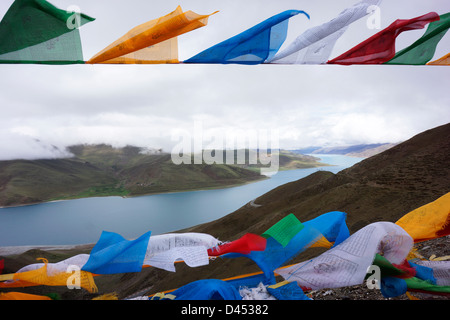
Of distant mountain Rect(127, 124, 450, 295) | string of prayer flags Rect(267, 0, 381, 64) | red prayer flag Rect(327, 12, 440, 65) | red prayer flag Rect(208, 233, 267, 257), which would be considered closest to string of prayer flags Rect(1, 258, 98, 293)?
red prayer flag Rect(208, 233, 267, 257)

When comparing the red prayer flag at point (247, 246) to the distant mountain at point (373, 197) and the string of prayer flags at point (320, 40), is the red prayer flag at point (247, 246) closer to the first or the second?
the string of prayer flags at point (320, 40)

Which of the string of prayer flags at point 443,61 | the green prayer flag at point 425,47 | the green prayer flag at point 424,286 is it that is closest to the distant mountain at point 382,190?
the string of prayer flags at point 443,61

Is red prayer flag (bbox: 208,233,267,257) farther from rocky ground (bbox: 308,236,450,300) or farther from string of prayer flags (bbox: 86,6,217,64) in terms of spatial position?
string of prayer flags (bbox: 86,6,217,64)

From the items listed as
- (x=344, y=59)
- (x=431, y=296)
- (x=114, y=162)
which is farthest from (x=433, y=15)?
(x=114, y=162)

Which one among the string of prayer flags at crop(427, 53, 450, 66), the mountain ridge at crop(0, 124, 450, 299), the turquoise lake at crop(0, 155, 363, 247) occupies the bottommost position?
the turquoise lake at crop(0, 155, 363, 247)

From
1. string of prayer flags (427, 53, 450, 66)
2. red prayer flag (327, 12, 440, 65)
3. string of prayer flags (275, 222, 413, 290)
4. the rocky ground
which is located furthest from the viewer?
string of prayer flags (427, 53, 450, 66)
